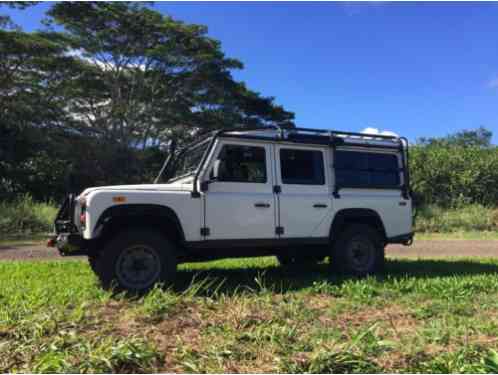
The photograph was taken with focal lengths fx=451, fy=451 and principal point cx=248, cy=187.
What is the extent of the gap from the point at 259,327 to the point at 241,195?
7.53ft

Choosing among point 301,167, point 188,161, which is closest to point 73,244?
point 188,161

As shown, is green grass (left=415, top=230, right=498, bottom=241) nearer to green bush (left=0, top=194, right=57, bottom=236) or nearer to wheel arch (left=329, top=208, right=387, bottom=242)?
wheel arch (left=329, top=208, right=387, bottom=242)

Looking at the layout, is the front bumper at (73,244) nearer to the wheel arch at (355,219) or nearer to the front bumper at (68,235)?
the front bumper at (68,235)

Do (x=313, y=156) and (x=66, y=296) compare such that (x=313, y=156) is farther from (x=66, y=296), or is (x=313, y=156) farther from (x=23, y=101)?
(x=23, y=101)

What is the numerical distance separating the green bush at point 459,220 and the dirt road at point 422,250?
2.91 metres

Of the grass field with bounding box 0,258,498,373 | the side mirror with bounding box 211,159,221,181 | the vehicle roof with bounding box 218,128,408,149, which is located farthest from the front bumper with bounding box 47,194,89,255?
the vehicle roof with bounding box 218,128,408,149

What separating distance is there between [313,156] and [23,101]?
57.9 feet

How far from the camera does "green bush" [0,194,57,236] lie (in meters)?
13.1

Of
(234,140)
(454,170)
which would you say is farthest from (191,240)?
(454,170)

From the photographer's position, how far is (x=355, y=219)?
6.96m

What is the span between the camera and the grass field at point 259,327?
11.0 ft

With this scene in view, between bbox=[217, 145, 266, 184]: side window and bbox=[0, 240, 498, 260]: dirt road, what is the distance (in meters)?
4.80

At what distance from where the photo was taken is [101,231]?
528 cm

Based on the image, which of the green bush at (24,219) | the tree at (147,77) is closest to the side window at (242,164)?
the green bush at (24,219)
